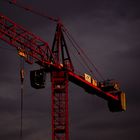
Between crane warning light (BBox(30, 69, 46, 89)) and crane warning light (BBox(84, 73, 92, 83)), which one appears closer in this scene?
crane warning light (BBox(30, 69, 46, 89))

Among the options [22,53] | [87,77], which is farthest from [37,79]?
[87,77]

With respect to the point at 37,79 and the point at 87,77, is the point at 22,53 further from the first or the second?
the point at 87,77

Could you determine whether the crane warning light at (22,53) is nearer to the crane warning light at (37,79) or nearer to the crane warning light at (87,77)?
the crane warning light at (37,79)

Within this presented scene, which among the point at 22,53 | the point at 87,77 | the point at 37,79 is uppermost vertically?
the point at 22,53

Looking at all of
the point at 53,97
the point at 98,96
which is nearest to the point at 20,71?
the point at 53,97

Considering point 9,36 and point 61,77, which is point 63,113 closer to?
point 61,77

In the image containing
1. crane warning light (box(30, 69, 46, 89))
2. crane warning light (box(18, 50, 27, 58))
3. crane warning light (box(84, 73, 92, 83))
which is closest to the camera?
crane warning light (box(18, 50, 27, 58))

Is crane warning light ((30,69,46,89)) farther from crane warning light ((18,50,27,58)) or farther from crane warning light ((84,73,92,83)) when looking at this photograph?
crane warning light ((84,73,92,83))

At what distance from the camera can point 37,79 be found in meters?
64.3

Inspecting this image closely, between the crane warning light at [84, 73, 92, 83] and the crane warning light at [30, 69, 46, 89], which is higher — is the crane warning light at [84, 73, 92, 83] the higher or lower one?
the higher one

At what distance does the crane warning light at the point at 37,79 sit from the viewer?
63591 millimetres

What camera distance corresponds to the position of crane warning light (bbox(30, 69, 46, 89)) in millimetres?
63591

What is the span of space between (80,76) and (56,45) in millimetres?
7673

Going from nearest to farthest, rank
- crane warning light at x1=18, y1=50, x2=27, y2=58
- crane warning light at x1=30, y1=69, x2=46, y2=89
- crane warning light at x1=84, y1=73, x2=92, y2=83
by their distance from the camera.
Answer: crane warning light at x1=18, y1=50, x2=27, y2=58, crane warning light at x1=30, y1=69, x2=46, y2=89, crane warning light at x1=84, y1=73, x2=92, y2=83
